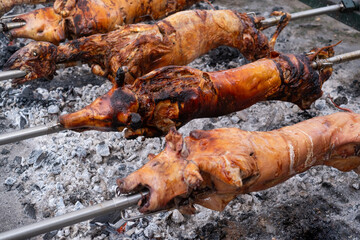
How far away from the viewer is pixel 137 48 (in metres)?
3.51

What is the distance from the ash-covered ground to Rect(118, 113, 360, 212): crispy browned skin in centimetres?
55

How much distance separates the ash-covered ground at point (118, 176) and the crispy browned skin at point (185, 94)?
766mm

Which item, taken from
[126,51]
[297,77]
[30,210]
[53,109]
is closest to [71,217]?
[30,210]

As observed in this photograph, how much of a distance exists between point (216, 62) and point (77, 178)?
231 centimetres

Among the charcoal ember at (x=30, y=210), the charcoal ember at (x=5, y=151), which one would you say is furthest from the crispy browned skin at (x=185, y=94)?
the charcoal ember at (x=5, y=151)

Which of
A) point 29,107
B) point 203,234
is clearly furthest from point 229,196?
point 29,107

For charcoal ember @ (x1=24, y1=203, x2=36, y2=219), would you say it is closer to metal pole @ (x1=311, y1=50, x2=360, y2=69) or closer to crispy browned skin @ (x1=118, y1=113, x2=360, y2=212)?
crispy browned skin @ (x1=118, y1=113, x2=360, y2=212)

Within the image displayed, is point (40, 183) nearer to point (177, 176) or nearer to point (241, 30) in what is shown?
point (177, 176)

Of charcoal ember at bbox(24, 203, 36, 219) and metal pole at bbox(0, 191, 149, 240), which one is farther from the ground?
metal pole at bbox(0, 191, 149, 240)

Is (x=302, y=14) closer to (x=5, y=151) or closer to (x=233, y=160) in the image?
(x=233, y=160)

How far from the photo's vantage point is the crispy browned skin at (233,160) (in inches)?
93.3

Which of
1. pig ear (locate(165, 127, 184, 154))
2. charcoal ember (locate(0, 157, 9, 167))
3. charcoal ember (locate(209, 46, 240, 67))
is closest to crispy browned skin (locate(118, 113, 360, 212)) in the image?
pig ear (locate(165, 127, 184, 154))

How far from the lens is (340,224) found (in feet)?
10.8

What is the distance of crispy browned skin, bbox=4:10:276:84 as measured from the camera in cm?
344
